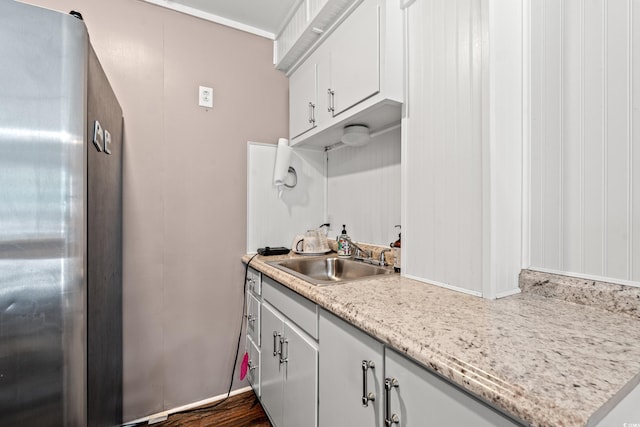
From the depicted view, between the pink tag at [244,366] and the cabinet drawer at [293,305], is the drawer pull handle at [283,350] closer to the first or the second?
the cabinet drawer at [293,305]

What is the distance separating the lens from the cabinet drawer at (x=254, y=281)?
1665 millimetres

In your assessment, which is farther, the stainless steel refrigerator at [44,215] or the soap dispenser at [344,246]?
the soap dispenser at [344,246]

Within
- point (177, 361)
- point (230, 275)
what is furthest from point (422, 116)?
point (177, 361)

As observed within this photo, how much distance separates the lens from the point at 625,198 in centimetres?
79

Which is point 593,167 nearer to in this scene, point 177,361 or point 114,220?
point 114,220

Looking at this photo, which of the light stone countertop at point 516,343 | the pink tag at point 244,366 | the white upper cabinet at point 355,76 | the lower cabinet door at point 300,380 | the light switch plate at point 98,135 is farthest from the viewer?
the pink tag at point 244,366

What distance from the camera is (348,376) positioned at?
34.9 inches

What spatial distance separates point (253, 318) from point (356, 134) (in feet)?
4.21

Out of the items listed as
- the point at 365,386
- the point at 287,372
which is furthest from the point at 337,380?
the point at 287,372

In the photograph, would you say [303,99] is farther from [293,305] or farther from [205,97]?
[293,305]

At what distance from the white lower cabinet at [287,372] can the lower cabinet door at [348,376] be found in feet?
0.23

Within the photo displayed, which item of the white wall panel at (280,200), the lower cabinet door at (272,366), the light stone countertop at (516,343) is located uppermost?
the white wall panel at (280,200)

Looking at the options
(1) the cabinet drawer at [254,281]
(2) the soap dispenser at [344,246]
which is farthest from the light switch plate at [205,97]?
(2) the soap dispenser at [344,246]

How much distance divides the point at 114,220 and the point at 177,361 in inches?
38.0
